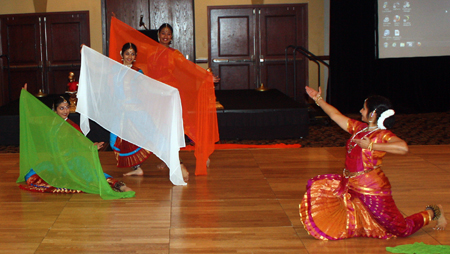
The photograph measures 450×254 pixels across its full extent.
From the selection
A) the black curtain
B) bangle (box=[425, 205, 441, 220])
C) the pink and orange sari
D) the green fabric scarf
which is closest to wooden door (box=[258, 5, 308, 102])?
the black curtain

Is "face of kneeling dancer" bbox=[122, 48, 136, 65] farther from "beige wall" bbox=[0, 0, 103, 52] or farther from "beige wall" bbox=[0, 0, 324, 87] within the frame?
"beige wall" bbox=[0, 0, 103, 52]

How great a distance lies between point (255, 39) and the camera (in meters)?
8.83

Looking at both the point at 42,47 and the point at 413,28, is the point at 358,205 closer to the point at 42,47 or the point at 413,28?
the point at 413,28

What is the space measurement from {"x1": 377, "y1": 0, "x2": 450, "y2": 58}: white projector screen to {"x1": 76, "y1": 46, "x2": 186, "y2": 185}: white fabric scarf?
5.93 m

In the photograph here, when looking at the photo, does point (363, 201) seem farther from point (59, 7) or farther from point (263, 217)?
point (59, 7)

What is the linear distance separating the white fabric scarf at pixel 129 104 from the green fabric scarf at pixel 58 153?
300 millimetres

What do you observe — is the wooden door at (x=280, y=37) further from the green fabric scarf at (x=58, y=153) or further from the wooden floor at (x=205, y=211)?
the green fabric scarf at (x=58, y=153)

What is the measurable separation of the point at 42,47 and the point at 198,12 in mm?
2964

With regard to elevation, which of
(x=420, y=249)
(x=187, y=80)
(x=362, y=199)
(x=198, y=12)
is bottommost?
(x=420, y=249)

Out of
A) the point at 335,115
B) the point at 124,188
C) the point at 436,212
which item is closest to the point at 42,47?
the point at 124,188

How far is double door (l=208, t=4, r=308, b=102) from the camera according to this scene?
28.8 feet

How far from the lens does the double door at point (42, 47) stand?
28.6 ft

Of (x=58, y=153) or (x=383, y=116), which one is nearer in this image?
(x=383, y=116)

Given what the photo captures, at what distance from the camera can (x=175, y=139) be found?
3.53 m
